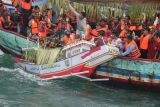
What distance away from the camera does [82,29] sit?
741 inches

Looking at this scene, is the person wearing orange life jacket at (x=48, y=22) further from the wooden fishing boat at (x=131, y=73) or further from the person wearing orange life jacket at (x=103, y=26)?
the wooden fishing boat at (x=131, y=73)

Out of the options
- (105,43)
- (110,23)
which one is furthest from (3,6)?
(105,43)

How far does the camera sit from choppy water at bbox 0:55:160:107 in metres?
15.4

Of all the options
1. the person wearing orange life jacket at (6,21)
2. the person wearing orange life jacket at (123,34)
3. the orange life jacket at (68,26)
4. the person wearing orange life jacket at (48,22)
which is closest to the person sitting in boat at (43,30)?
the person wearing orange life jacket at (48,22)

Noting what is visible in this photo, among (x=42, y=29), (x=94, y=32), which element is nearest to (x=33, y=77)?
(x=42, y=29)

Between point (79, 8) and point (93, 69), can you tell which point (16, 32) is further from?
point (93, 69)

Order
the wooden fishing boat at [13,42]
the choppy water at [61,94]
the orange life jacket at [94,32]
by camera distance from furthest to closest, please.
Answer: the wooden fishing boat at [13,42] < the orange life jacket at [94,32] < the choppy water at [61,94]

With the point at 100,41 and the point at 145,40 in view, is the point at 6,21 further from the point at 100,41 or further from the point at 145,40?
the point at 145,40

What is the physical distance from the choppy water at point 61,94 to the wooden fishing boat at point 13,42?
4.23 feet

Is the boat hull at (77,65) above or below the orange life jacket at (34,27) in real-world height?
below

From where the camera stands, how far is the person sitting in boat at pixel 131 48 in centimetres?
1695

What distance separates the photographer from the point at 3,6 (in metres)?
21.2

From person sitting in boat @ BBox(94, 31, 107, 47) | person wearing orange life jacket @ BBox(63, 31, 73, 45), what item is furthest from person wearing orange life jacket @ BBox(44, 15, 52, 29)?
person sitting in boat @ BBox(94, 31, 107, 47)

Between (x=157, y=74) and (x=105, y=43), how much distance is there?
199 cm
